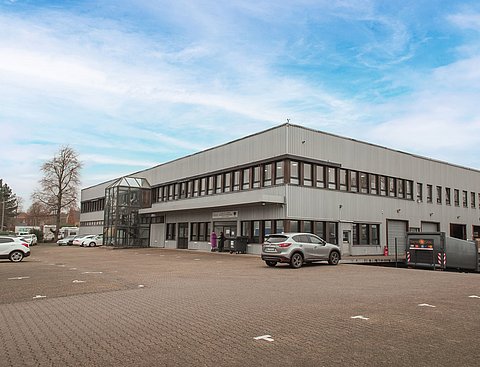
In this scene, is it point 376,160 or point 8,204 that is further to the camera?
point 8,204

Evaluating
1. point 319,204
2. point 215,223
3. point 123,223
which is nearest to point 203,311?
point 319,204

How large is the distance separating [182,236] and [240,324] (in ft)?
108

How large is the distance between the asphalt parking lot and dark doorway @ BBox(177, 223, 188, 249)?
1026 inches

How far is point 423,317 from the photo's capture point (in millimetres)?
8297

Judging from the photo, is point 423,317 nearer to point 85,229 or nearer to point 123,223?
point 123,223

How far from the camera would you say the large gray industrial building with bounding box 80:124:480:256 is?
28.8 metres

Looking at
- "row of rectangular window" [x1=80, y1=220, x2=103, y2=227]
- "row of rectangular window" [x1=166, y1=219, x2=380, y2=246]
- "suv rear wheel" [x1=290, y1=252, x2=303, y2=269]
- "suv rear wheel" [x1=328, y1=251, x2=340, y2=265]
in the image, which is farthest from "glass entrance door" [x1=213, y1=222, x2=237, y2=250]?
"row of rectangular window" [x1=80, y1=220, x2=103, y2=227]

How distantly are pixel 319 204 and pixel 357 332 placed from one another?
73.8ft

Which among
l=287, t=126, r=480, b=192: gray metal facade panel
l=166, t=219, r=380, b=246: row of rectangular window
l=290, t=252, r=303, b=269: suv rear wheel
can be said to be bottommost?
l=290, t=252, r=303, b=269: suv rear wheel

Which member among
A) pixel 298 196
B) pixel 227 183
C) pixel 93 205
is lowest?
pixel 298 196

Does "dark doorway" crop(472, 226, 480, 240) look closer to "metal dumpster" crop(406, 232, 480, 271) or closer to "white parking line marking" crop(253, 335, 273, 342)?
"metal dumpster" crop(406, 232, 480, 271)

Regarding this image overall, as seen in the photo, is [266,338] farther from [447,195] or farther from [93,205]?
[93,205]

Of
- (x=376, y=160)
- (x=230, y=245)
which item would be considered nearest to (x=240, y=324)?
(x=230, y=245)

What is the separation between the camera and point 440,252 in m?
24.4
